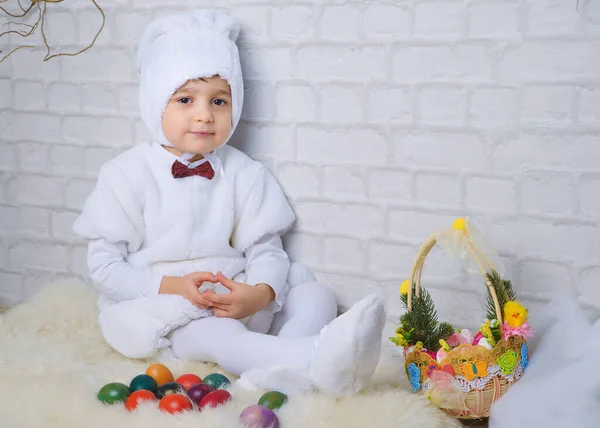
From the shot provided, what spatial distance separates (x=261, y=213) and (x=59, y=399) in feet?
2.33

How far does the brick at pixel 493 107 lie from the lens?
1.79 metres

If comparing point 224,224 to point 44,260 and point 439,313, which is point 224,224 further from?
point 44,260

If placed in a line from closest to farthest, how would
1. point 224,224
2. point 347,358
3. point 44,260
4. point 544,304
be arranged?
point 347,358
point 544,304
point 224,224
point 44,260

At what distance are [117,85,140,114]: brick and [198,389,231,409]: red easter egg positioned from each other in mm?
998

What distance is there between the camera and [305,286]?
2.01 meters

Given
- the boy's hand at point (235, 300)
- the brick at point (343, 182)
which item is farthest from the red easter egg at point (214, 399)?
the brick at point (343, 182)

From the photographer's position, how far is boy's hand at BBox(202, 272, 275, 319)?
1.84m

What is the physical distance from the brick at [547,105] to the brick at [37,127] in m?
1.35

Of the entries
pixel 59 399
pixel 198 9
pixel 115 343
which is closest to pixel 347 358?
pixel 59 399

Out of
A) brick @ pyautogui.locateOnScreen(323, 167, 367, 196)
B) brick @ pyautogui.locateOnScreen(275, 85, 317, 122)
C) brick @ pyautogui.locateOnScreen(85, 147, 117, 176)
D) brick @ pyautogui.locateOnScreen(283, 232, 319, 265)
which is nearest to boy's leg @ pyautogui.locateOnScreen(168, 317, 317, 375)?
brick @ pyautogui.locateOnScreen(283, 232, 319, 265)

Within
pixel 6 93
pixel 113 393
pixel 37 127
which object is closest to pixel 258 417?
pixel 113 393

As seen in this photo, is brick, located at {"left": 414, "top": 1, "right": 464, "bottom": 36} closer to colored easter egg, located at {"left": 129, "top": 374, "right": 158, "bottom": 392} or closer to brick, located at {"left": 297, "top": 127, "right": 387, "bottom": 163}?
brick, located at {"left": 297, "top": 127, "right": 387, "bottom": 163}

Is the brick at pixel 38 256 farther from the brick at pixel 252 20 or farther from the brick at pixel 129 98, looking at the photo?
the brick at pixel 252 20

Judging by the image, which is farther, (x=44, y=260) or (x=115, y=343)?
(x=44, y=260)
